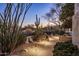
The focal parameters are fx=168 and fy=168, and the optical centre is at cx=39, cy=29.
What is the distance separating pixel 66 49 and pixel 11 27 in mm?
483

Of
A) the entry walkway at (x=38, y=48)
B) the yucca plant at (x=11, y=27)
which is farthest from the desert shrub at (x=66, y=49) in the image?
the yucca plant at (x=11, y=27)

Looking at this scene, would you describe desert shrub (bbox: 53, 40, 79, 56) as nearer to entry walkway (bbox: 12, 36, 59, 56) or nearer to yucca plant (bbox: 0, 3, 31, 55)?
entry walkway (bbox: 12, 36, 59, 56)

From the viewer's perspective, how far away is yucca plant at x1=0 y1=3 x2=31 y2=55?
54.2 inches

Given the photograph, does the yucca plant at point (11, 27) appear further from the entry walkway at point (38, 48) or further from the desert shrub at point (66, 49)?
the desert shrub at point (66, 49)

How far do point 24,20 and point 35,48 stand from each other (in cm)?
25

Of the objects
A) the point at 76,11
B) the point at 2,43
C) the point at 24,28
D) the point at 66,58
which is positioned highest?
the point at 76,11

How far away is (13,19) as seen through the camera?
4.52ft

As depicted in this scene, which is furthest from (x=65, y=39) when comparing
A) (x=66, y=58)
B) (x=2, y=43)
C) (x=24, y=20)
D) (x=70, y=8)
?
(x=2, y=43)

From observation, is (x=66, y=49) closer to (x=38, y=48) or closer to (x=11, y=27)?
(x=38, y=48)

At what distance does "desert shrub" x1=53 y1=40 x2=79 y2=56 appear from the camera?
1.36 meters

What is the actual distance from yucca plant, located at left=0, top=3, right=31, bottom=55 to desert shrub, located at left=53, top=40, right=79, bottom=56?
0.95 feet

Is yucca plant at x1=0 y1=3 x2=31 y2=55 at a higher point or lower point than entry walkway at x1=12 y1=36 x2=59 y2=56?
higher

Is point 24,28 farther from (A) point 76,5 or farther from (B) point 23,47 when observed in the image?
(A) point 76,5

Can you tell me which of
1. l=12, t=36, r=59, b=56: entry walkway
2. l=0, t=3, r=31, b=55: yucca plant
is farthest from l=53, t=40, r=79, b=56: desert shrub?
l=0, t=3, r=31, b=55: yucca plant
